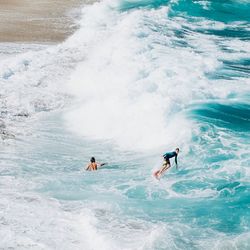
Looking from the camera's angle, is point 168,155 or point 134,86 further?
point 134,86

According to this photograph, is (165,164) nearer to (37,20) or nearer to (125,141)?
(125,141)

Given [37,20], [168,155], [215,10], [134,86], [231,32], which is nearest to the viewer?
[168,155]

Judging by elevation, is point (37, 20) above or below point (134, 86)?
below

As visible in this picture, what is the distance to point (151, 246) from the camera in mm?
13039

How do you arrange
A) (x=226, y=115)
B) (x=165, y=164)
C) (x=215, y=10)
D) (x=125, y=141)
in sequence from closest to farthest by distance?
(x=165, y=164) < (x=125, y=141) < (x=226, y=115) < (x=215, y=10)

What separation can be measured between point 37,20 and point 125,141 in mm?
23591

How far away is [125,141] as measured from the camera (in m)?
20.7

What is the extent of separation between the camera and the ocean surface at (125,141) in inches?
553

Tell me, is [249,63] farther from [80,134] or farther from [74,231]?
[74,231]

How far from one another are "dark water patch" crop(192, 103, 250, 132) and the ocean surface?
0.08 meters

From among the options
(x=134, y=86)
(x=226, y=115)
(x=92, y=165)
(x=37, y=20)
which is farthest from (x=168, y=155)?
(x=37, y=20)

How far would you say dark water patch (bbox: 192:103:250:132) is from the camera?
21406 mm

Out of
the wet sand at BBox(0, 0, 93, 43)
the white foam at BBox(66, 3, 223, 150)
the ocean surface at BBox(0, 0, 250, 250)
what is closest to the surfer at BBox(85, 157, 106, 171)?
the ocean surface at BBox(0, 0, 250, 250)

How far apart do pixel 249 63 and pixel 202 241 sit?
65.1ft
